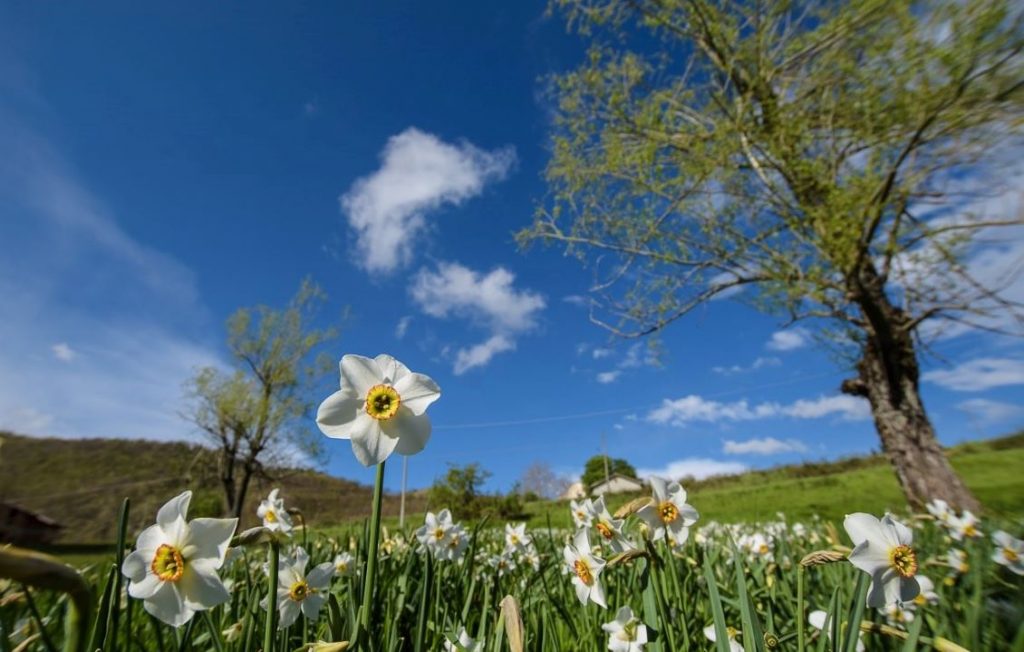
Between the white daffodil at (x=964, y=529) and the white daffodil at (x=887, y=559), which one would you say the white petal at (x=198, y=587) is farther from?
the white daffodil at (x=964, y=529)

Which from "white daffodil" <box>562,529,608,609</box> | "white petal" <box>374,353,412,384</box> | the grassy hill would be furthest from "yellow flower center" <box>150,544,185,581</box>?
the grassy hill

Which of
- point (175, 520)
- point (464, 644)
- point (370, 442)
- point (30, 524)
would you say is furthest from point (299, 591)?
point (30, 524)

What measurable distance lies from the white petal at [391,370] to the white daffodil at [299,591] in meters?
0.74

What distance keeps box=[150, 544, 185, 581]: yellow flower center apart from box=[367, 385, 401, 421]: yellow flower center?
41 centimetres

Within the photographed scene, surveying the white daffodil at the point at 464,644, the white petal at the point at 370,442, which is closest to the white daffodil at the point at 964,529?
the white daffodil at the point at 464,644

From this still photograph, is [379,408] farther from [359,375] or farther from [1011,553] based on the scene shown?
[1011,553]

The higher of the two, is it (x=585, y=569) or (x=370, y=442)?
(x=370, y=442)

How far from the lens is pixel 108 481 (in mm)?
28984

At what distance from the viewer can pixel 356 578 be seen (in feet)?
5.00

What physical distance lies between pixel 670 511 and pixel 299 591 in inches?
43.9

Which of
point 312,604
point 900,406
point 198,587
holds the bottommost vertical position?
point 312,604

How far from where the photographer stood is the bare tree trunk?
7.46m

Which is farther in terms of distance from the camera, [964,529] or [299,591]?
[964,529]

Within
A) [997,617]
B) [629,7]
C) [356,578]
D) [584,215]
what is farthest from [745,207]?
[356,578]
